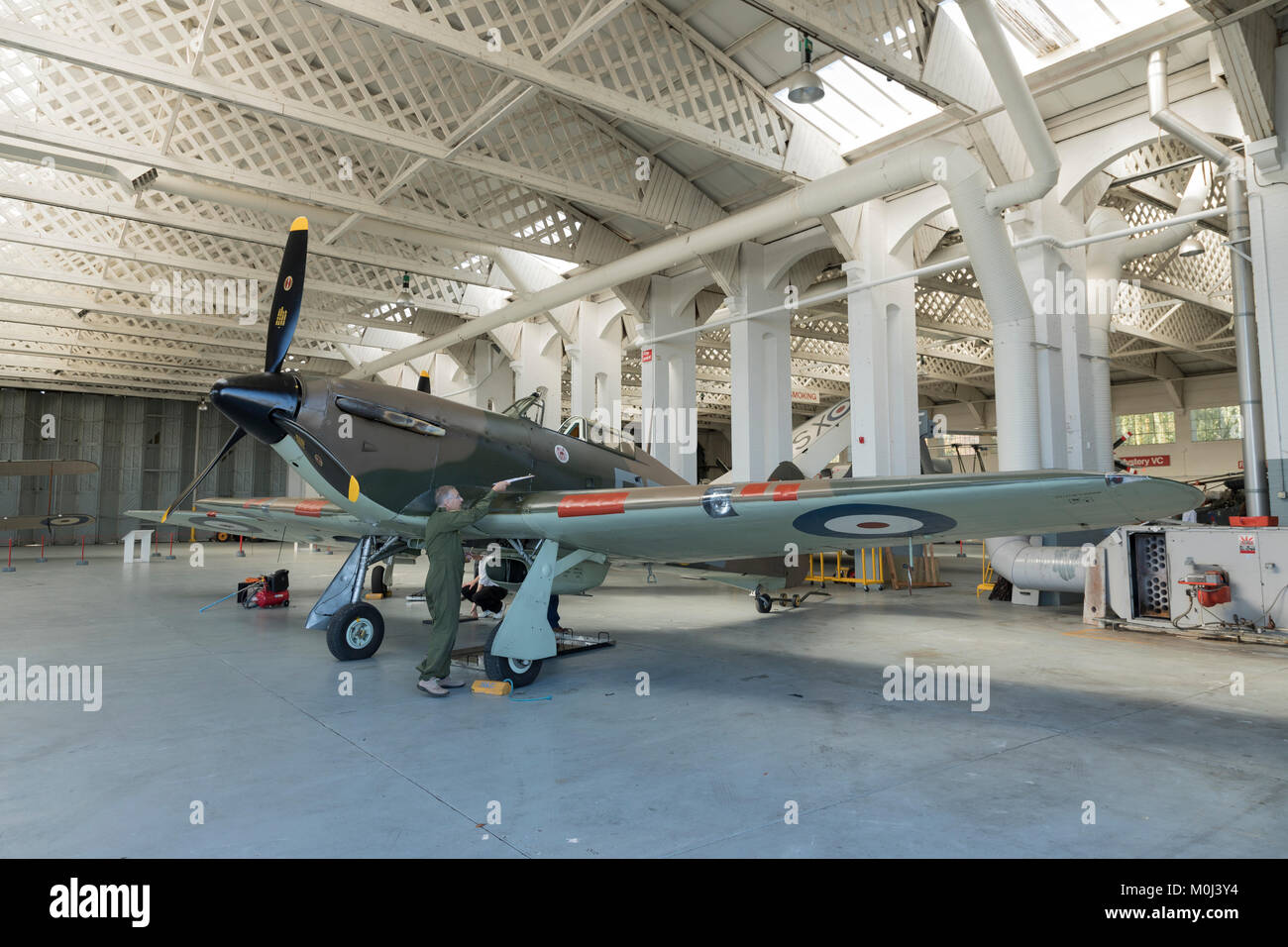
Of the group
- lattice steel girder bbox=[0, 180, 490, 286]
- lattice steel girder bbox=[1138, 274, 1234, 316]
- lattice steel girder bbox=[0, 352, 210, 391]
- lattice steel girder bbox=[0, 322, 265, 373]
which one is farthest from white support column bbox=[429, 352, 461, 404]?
lattice steel girder bbox=[1138, 274, 1234, 316]

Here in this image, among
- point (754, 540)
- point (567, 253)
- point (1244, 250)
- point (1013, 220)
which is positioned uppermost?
point (567, 253)

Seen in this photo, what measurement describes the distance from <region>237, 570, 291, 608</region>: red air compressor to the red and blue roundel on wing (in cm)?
809

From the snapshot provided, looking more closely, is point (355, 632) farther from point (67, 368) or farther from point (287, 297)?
point (67, 368)

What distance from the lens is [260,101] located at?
26.9ft

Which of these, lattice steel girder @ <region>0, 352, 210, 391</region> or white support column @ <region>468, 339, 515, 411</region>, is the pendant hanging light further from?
lattice steel girder @ <region>0, 352, 210, 391</region>

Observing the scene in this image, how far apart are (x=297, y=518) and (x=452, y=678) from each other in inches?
132

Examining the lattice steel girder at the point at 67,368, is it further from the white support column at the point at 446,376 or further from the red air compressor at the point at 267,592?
the red air compressor at the point at 267,592

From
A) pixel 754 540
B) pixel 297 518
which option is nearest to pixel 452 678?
pixel 754 540

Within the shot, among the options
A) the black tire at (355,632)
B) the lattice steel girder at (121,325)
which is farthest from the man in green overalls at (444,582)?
the lattice steel girder at (121,325)

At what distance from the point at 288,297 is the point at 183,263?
11.1m

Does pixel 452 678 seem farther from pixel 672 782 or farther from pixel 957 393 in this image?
pixel 957 393

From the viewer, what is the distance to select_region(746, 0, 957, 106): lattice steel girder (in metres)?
7.08

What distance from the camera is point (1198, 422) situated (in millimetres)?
33750
